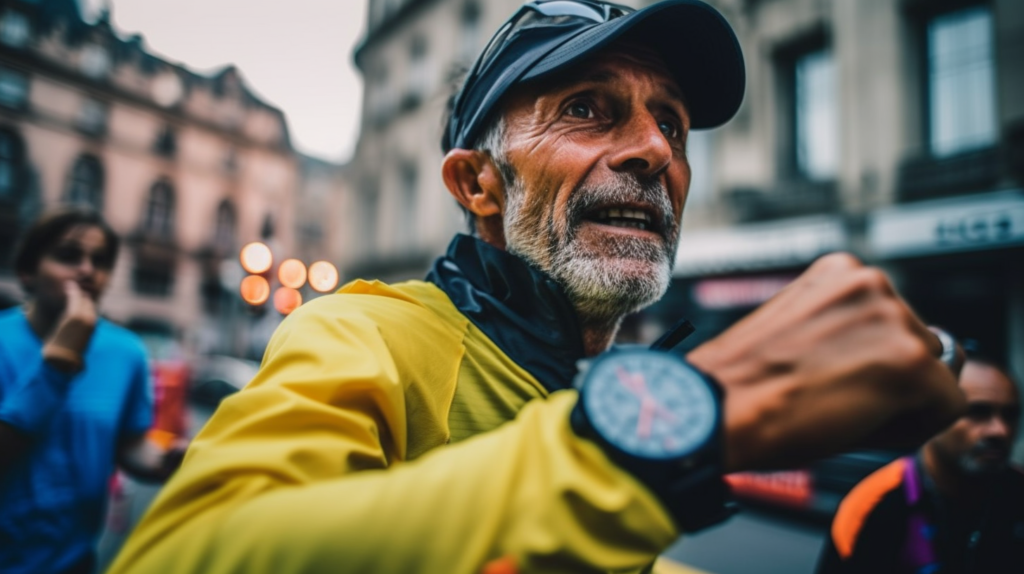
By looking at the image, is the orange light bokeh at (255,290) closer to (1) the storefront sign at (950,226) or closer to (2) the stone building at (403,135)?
(2) the stone building at (403,135)

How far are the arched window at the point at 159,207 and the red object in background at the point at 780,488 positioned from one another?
6298 millimetres

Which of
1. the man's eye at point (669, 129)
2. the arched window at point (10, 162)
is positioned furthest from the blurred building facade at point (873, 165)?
the man's eye at point (669, 129)

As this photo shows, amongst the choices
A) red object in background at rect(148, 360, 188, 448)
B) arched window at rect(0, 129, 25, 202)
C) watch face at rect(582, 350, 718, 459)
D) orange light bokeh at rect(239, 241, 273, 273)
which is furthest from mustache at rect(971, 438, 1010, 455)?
red object in background at rect(148, 360, 188, 448)

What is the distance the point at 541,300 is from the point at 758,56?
11.1 metres

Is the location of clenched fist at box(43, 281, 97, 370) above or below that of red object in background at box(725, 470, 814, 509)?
above

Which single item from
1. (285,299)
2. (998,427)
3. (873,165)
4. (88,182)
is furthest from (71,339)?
(873,165)

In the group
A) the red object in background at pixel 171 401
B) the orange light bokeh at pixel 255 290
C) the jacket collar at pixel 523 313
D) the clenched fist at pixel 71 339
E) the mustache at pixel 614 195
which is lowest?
the red object in background at pixel 171 401

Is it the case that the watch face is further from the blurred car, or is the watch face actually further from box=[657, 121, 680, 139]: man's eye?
the blurred car

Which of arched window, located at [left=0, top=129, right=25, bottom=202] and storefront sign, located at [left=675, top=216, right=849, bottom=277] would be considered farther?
storefront sign, located at [left=675, top=216, right=849, bottom=277]

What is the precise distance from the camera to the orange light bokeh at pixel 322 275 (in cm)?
685

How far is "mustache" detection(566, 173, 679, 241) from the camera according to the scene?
3.78 ft

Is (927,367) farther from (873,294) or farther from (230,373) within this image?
(230,373)

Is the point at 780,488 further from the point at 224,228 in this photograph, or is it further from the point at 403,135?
the point at 403,135

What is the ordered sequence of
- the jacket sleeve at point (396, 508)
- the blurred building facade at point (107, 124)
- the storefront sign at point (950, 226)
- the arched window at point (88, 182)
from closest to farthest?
the jacket sleeve at point (396, 508) < the blurred building facade at point (107, 124) < the arched window at point (88, 182) < the storefront sign at point (950, 226)
